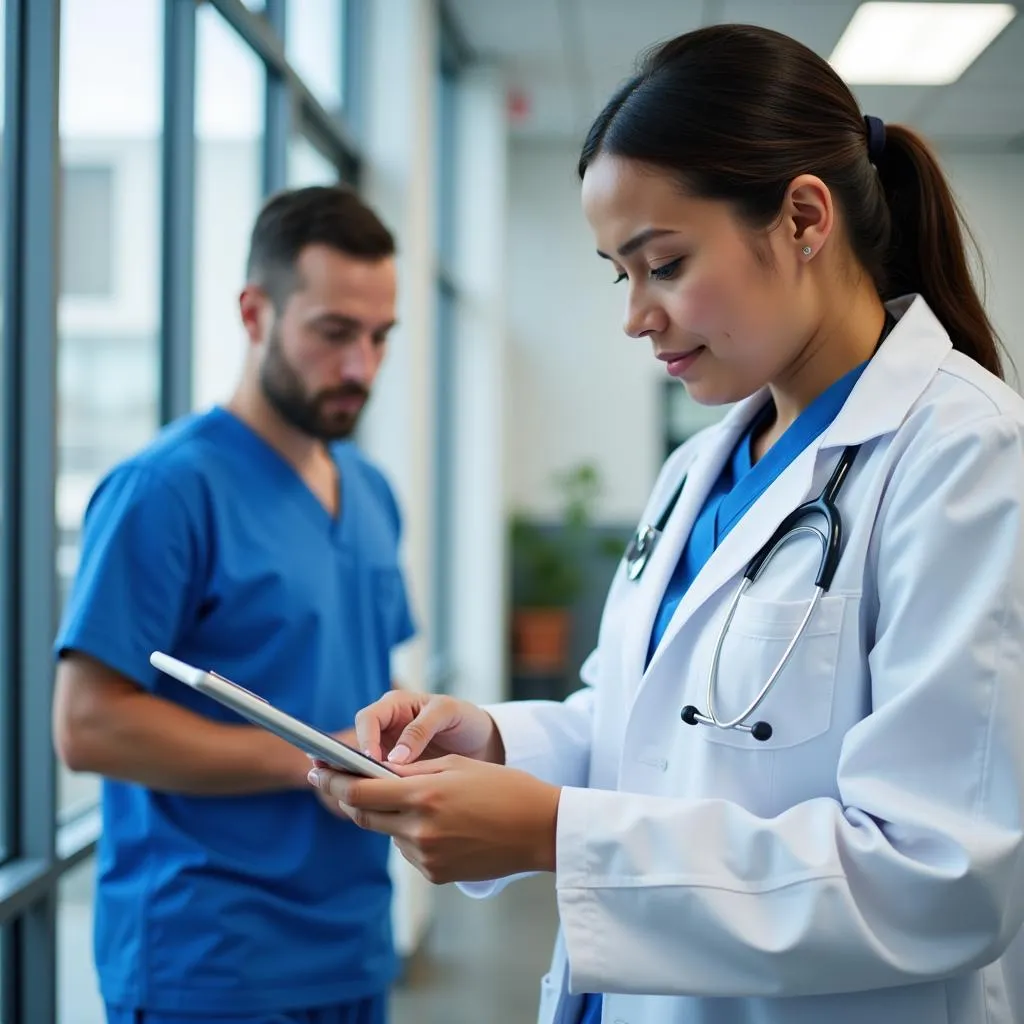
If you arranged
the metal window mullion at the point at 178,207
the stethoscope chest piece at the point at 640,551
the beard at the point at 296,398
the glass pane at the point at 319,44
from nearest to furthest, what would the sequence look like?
the stethoscope chest piece at the point at 640,551, the beard at the point at 296,398, the metal window mullion at the point at 178,207, the glass pane at the point at 319,44

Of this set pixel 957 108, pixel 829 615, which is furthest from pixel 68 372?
pixel 957 108

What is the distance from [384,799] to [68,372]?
3.64ft

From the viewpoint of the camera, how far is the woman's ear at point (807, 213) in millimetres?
904

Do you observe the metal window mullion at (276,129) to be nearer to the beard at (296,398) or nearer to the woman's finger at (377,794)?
the beard at (296,398)

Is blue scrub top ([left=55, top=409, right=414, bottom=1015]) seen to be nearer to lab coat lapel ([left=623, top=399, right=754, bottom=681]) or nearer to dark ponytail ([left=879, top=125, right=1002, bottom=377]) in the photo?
lab coat lapel ([left=623, top=399, right=754, bottom=681])

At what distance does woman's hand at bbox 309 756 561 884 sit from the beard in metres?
0.80

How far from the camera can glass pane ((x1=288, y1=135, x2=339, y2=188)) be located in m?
2.64

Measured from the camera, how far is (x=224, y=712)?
135cm

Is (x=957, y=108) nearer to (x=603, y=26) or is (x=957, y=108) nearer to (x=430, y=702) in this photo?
(x=430, y=702)

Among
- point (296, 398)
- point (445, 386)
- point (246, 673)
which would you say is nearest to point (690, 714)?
point (246, 673)

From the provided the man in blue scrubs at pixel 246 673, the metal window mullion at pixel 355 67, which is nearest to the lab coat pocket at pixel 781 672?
the man in blue scrubs at pixel 246 673

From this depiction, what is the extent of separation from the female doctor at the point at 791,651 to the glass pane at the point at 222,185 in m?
1.30

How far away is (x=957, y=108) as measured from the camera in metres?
2.15

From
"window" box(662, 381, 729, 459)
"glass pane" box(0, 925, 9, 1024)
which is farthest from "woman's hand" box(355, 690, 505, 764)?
"window" box(662, 381, 729, 459)
